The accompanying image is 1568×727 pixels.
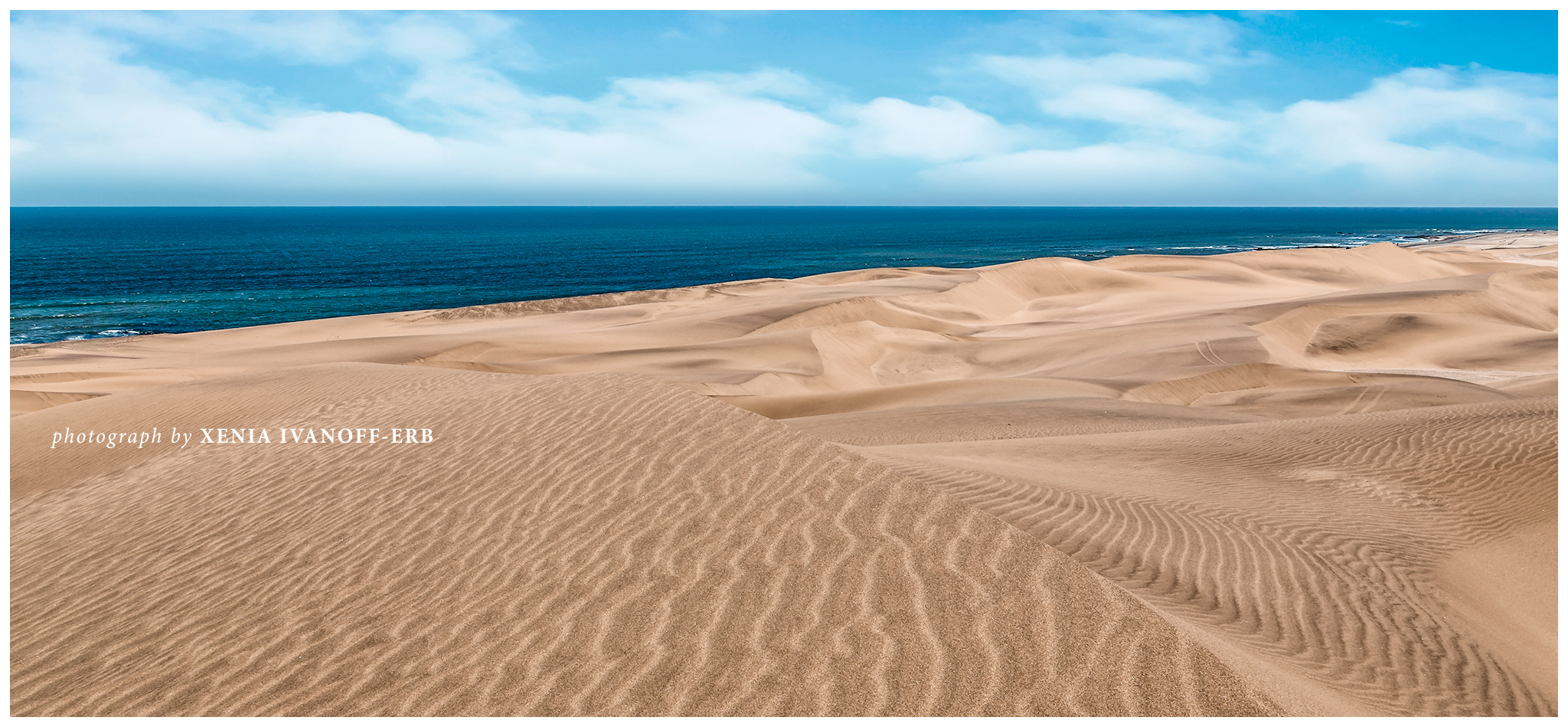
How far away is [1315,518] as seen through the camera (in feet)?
→ 29.0

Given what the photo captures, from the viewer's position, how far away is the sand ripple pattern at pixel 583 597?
13.2ft

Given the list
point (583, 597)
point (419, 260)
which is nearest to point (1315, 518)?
point (583, 597)

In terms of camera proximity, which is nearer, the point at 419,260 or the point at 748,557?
the point at 748,557

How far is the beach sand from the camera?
4160 mm

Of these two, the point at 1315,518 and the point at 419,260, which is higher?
the point at 1315,518

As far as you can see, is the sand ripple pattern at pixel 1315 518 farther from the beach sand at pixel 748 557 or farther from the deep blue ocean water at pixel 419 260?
the deep blue ocean water at pixel 419 260

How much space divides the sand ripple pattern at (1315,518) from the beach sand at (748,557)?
4cm

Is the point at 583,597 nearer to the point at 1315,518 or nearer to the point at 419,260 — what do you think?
the point at 1315,518

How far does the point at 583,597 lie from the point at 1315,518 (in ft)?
24.2

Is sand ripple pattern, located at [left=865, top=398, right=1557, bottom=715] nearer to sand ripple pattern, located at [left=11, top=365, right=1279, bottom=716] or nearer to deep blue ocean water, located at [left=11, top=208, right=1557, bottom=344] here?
sand ripple pattern, located at [left=11, top=365, right=1279, bottom=716]

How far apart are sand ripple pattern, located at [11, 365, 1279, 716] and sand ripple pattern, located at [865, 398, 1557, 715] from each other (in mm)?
1613

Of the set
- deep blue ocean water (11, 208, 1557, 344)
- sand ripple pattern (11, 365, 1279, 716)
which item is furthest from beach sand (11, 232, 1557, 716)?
deep blue ocean water (11, 208, 1557, 344)

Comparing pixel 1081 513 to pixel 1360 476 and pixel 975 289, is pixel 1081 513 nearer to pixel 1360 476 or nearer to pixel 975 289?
pixel 1360 476

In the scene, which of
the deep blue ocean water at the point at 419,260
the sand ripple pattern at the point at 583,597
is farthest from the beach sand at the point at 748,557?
the deep blue ocean water at the point at 419,260
